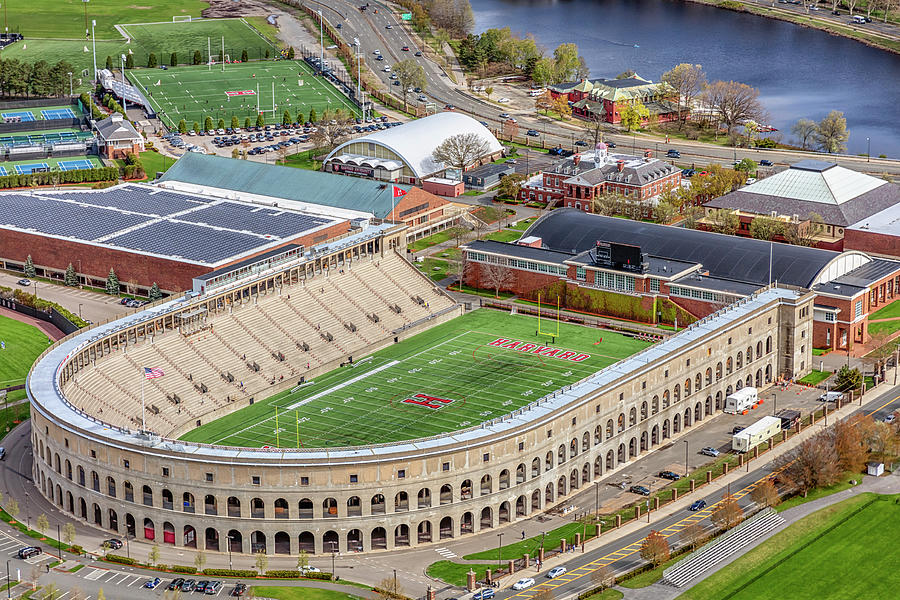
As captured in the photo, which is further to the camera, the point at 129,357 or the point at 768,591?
the point at 129,357

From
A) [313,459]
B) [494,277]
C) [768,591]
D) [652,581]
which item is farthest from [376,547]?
[494,277]

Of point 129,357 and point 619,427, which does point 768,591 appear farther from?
point 129,357

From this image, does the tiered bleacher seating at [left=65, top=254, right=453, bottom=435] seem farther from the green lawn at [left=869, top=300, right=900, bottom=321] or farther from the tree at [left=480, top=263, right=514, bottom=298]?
the green lawn at [left=869, top=300, right=900, bottom=321]

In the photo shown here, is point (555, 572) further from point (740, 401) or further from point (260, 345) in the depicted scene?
point (260, 345)

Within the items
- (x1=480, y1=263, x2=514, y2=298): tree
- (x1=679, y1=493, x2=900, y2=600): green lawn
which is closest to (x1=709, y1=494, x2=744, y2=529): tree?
(x1=679, y1=493, x2=900, y2=600): green lawn

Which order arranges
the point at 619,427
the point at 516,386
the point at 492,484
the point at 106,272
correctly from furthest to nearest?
the point at 106,272, the point at 516,386, the point at 619,427, the point at 492,484

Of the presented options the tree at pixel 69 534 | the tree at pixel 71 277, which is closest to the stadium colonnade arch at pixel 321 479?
the tree at pixel 69 534

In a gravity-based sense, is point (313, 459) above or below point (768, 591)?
above
